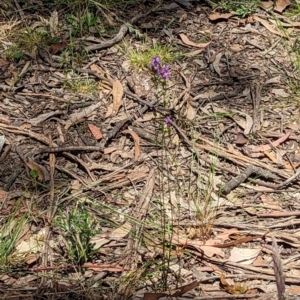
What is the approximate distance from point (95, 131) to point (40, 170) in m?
0.35

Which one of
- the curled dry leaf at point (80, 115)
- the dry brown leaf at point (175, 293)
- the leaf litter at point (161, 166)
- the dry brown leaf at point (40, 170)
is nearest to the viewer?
the dry brown leaf at point (175, 293)

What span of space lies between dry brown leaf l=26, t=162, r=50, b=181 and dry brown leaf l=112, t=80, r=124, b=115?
49cm

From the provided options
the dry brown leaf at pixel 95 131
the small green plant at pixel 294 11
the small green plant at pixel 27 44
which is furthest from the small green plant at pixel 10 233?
the small green plant at pixel 294 11

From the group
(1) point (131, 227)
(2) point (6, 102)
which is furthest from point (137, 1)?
(1) point (131, 227)

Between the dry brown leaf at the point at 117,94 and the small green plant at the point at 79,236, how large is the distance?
78 cm

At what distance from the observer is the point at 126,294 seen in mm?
2246

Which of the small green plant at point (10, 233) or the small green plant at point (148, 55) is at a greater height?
the small green plant at point (148, 55)

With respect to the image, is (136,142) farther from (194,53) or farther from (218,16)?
(218,16)

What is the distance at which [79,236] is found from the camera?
233 cm

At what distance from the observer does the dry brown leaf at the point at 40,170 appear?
271cm

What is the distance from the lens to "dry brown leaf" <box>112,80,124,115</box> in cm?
308

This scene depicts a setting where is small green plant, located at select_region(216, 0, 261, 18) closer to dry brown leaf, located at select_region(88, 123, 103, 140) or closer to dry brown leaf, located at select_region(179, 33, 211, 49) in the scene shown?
dry brown leaf, located at select_region(179, 33, 211, 49)

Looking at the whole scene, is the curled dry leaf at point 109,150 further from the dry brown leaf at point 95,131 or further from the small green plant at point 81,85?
the small green plant at point 81,85

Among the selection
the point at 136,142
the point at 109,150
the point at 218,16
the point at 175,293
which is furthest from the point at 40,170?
the point at 218,16
